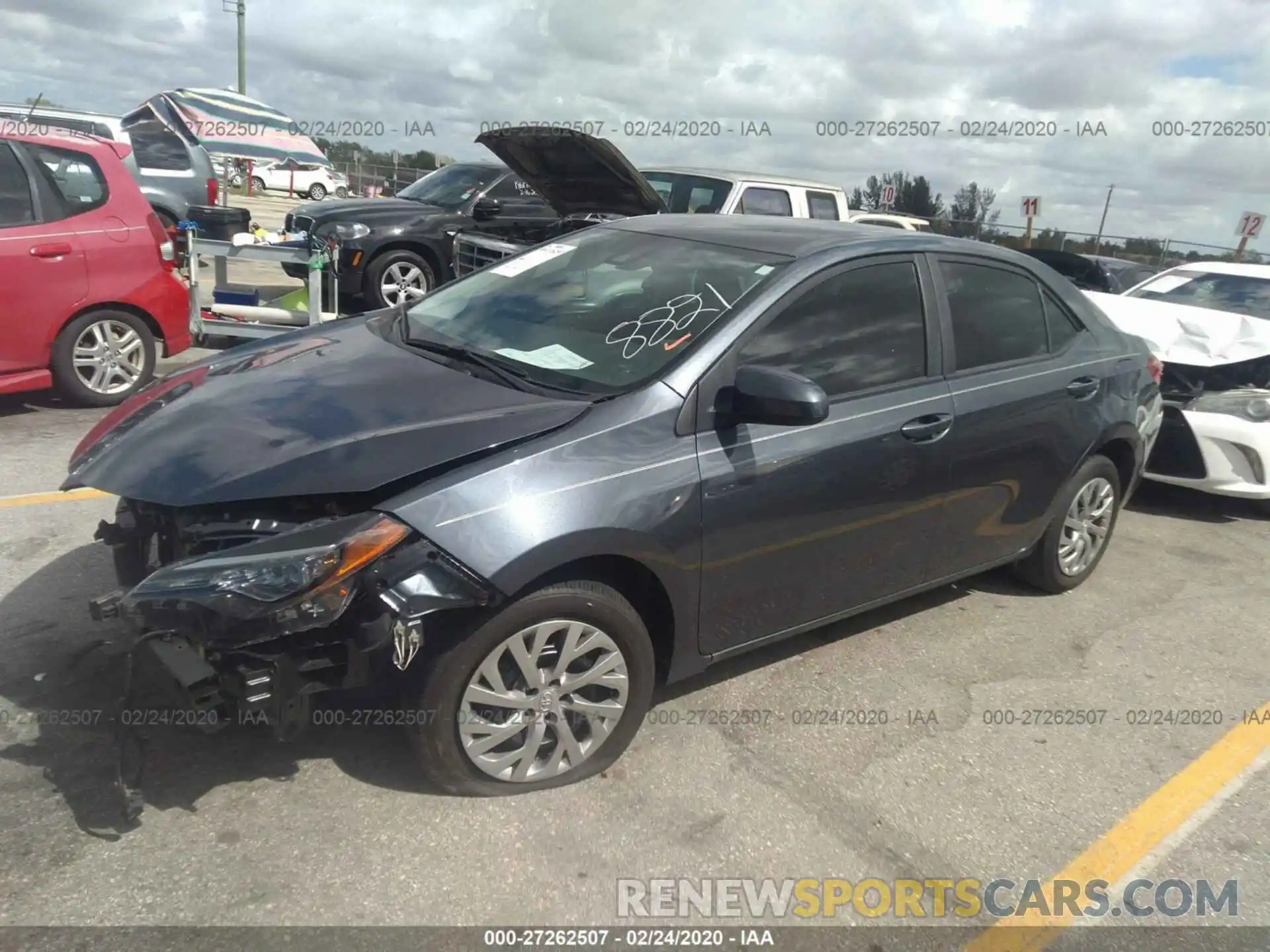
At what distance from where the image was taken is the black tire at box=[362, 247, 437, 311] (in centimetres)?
981

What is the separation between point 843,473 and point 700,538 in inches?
25.9

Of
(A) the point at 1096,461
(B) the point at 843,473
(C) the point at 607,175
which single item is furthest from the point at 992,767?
(C) the point at 607,175

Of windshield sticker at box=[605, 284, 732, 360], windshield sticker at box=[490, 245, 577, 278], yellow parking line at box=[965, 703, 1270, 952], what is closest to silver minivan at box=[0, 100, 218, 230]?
windshield sticker at box=[490, 245, 577, 278]

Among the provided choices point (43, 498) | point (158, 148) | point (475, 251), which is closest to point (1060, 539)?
point (43, 498)

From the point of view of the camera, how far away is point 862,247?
367cm

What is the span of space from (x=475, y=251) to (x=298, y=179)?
2814cm

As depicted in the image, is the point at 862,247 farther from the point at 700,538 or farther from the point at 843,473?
the point at 700,538

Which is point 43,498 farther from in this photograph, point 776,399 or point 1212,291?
point 1212,291

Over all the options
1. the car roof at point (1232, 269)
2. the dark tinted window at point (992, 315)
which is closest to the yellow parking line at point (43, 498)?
the dark tinted window at point (992, 315)

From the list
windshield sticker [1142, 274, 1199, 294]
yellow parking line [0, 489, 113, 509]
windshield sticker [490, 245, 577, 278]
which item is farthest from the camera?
windshield sticker [1142, 274, 1199, 294]

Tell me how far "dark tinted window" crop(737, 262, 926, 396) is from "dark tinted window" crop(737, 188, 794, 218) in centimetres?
603

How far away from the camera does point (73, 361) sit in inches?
247

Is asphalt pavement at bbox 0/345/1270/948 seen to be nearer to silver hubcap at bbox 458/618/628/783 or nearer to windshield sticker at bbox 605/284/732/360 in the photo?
silver hubcap at bbox 458/618/628/783

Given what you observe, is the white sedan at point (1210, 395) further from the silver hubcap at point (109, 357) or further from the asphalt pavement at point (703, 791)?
the silver hubcap at point (109, 357)
